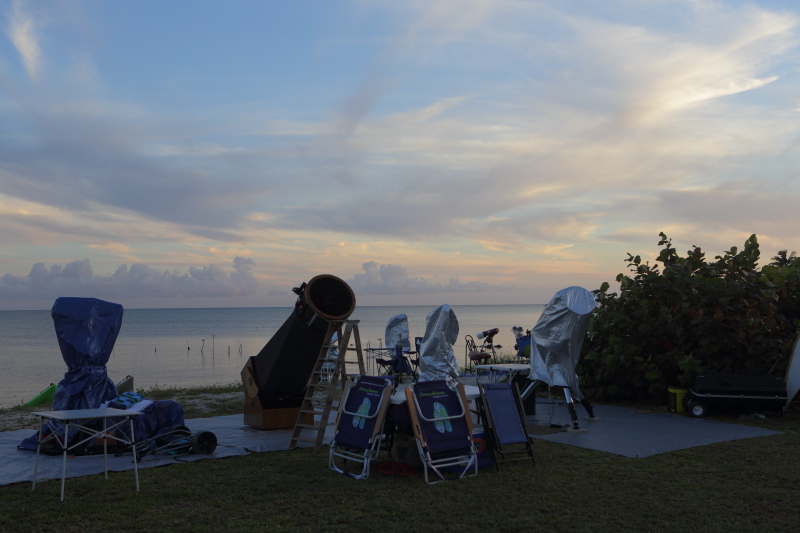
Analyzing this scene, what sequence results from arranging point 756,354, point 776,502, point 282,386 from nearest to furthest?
1. point 776,502
2. point 282,386
3. point 756,354

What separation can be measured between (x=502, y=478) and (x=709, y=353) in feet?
18.9

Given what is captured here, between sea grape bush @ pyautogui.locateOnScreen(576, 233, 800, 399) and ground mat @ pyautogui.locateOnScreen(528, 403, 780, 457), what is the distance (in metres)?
1.12

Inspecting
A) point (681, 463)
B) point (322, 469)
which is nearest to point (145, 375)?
point (322, 469)

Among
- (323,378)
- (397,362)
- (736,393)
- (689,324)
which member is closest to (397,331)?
(397,362)

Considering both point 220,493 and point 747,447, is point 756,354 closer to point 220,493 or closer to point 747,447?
point 747,447

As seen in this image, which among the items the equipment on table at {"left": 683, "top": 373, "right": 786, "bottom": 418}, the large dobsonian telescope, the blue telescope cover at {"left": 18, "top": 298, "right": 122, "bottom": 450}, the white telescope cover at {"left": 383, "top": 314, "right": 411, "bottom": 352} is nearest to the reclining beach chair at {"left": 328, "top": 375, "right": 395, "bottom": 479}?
the large dobsonian telescope

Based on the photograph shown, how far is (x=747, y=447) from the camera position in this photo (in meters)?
6.62

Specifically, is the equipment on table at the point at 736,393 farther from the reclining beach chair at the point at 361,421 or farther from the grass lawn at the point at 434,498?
the reclining beach chair at the point at 361,421

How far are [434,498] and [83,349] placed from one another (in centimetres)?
461

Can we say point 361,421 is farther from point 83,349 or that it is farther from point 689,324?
point 689,324

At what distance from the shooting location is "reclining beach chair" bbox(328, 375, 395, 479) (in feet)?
17.9

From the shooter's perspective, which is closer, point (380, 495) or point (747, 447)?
point (380, 495)

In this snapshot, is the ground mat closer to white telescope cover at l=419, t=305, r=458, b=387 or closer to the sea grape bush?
the sea grape bush

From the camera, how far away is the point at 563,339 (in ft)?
26.5
